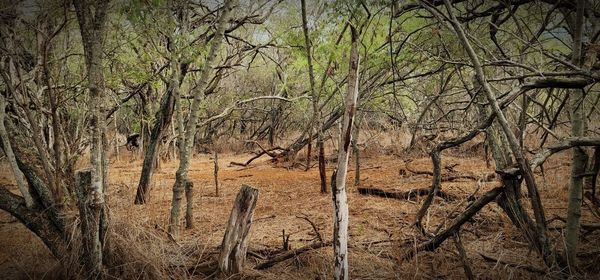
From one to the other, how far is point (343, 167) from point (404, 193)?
15.9 feet

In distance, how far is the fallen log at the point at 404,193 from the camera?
21.3ft

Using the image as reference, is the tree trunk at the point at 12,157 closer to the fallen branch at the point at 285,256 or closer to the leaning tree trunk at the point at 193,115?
the leaning tree trunk at the point at 193,115

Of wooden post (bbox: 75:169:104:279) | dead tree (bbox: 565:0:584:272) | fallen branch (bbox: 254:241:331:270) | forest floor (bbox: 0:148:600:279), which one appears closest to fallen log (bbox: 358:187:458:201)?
forest floor (bbox: 0:148:600:279)

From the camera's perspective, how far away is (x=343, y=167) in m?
2.52

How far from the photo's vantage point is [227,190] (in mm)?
8391

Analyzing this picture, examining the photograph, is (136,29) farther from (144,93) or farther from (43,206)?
(144,93)

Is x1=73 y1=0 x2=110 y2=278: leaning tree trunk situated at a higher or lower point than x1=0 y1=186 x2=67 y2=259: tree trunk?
higher

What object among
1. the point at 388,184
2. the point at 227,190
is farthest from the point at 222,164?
the point at 388,184

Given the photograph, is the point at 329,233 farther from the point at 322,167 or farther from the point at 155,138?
the point at 155,138

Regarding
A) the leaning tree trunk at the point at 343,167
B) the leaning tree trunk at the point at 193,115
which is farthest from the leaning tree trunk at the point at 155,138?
the leaning tree trunk at the point at 343,167

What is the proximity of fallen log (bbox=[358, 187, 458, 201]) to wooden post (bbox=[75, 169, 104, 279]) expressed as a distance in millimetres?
4889

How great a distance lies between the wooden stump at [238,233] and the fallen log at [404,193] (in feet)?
12.4

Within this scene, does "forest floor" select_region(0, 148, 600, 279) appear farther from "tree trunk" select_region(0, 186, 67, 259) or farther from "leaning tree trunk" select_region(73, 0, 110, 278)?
"leaning tree trunk" select_region(73, 0, 110, 278)

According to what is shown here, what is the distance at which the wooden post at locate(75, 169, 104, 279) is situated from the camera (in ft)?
9.59
